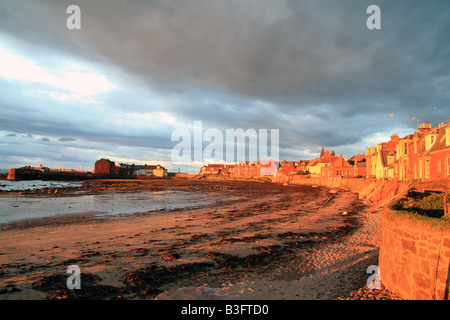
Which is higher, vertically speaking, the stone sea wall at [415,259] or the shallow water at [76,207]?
the stone sea wall at [415,259]

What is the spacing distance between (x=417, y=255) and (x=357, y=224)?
12.6m

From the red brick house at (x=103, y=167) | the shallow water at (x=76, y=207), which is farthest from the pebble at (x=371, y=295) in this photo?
the red brick house at (x=103, y=167)

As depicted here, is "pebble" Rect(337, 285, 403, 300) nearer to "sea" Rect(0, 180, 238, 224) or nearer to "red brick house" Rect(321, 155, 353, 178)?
"sea" Rect(0, 180, 238, 224)

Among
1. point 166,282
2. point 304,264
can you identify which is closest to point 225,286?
point 166,282

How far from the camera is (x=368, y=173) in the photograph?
5869cm

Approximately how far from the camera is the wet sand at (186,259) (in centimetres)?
732

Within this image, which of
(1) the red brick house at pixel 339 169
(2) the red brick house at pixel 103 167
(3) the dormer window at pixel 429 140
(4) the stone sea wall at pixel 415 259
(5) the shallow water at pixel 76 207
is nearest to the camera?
(4) the stone sea wall at pixel 415 259

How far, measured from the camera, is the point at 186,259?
1009 centimetres

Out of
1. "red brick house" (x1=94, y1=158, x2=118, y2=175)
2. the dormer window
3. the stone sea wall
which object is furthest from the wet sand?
"red brick house" (x1=94, y1=158, x2=118, y2=175)

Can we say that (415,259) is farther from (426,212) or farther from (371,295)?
(426,212)

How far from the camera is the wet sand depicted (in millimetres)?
7316

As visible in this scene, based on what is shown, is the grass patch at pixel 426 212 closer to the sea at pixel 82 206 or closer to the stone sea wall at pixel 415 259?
the stone sea wall at pixel 415 259

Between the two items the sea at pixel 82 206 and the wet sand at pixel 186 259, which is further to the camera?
the sea at pixel 82 206

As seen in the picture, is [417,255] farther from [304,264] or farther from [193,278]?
[193,278]
